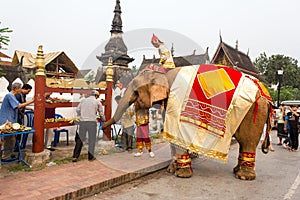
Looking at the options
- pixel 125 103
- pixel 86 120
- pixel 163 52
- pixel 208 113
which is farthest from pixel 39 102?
pixel 208 113

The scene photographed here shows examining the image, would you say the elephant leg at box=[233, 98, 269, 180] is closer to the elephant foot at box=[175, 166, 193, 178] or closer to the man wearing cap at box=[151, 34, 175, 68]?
the elephant foot at box=[175, 166, 193, 178]

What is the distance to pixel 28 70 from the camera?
11.5m

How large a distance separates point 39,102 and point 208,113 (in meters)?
3.38

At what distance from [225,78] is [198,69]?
1.81 ft

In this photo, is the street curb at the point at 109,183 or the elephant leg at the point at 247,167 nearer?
the street curb at the point at 109,183

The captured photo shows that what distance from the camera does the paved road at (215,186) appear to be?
4.34 m

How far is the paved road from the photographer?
4.34 meters

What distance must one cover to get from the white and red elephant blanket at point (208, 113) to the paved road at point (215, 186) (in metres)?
0.60

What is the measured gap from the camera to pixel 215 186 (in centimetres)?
484

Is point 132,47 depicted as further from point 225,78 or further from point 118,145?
point 118,145

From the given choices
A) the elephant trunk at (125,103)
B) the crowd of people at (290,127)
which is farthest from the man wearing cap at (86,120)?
the crowd of people at (290,127)

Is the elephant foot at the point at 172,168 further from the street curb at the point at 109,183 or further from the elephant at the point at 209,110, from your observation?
the street curb at the point at 109,183

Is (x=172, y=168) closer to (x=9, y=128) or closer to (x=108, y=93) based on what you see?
(x=108, y=93)

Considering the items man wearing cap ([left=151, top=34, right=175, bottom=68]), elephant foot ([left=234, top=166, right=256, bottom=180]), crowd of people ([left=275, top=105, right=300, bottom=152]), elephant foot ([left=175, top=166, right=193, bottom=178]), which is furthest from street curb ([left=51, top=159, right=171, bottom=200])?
crowd of people ([left=275, top=105, right=300, bottom=152])
